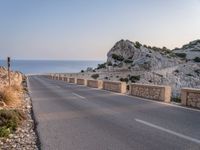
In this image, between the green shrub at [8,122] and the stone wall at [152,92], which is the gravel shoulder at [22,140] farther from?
the stone wall at [152,92]

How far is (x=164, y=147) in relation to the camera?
24.2 feet

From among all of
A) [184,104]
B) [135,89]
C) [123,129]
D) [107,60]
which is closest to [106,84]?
[135,89]

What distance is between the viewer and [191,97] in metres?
15.0

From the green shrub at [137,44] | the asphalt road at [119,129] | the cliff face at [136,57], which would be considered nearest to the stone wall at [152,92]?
the asphalt road at [119,129]

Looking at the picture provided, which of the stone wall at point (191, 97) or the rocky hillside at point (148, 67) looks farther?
the rocky hillside at point (148, 67)

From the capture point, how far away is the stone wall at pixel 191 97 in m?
14.5

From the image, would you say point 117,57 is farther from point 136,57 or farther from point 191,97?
point 191,97

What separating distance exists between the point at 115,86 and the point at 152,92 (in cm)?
765

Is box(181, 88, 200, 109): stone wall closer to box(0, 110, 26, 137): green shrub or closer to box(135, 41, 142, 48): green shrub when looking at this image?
box(0, 110, 26, 137): green shrub

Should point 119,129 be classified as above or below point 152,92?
below

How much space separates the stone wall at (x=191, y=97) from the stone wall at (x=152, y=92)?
212 centimetres

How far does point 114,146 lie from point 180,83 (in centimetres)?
7392

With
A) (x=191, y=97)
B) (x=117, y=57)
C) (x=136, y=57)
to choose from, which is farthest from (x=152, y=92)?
(x=117, y=57)

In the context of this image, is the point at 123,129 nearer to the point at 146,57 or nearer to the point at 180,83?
the point at 180,83
